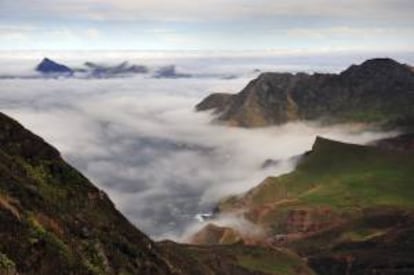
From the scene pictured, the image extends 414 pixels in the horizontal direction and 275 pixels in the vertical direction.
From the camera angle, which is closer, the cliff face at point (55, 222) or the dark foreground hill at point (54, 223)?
the dark foreground hill at point (54, 223)

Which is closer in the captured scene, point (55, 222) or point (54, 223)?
point (54, 223)

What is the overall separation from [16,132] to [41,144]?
408 centimetres

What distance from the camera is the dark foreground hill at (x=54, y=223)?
83.9 meters

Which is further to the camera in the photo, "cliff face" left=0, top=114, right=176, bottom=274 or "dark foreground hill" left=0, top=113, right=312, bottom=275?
"cliff face" left=0, top=114, right=176, bottom=274

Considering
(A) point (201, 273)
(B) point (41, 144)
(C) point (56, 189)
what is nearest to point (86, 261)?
(C) point (56, 189)

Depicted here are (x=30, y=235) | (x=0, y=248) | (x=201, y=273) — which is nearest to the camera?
(x=0, y=248)

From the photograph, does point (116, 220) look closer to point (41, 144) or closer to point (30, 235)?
point (41, 144)

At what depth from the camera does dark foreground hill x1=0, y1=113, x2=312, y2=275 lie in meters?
83.9

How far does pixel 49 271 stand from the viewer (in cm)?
8312

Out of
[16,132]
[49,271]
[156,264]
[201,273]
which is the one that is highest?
[16,132]

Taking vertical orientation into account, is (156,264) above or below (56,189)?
below

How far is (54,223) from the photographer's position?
98125 mm

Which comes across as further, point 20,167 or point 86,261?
point 20,167

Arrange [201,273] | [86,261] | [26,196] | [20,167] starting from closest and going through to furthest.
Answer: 1. [86,261]
2. [26,196]
3. [20,167]
4. [201,273]
